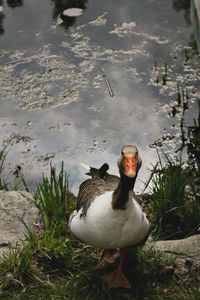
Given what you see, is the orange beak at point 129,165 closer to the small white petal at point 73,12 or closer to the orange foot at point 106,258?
the orange foot at point 106,258

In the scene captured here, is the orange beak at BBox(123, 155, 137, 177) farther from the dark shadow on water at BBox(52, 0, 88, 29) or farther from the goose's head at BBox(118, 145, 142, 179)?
the dark shadow on water at BBox(52, 0, 88, 29)

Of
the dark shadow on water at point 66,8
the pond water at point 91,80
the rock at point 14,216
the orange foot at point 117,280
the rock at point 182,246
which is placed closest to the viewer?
the orange foot at point 117,280

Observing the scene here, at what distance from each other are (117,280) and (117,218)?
45 cm

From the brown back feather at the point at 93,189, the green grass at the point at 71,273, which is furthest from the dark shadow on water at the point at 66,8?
the green grass at the point at 71,273

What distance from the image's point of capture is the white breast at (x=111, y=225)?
3.76 m

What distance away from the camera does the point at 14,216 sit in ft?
15.1

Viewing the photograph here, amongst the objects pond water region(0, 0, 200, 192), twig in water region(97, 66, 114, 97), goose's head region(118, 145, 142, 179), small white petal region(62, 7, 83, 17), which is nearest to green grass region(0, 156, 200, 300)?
goose's head region(118, 145, 142, 179)

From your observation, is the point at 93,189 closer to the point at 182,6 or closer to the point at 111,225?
the point at 111,225

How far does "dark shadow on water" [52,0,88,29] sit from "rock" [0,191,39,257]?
10.3ft

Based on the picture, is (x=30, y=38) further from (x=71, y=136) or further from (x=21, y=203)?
(x=21, y=203)

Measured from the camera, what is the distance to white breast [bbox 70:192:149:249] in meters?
3.76

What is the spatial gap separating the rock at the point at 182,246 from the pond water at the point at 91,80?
120cm

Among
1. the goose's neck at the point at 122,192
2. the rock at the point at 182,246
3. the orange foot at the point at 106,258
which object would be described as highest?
the goose's neck at the point at 122,192

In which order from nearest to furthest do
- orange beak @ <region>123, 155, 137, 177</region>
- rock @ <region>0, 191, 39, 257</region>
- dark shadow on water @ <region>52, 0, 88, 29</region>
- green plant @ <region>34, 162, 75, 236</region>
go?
orange beak @ <region>123, 155, 137, 177</region> → rock @ <region>0, 191, 39, 257</region> → green plant @ <region>34, 162, 75, 236</region> → dark shadow on water @ <region>52, 0, 88, 29</region>
